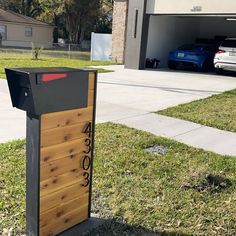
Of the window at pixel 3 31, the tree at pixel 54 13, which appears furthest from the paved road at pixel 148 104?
the tree at pixel 54 13

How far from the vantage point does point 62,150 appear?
10.2 feet

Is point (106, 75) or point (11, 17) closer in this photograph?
point (106, 75)

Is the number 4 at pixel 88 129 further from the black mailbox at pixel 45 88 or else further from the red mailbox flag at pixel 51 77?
the red mailbox flag at pixel 51 77

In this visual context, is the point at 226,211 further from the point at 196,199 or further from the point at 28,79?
the point at 28,79

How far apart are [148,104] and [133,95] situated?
120 cm

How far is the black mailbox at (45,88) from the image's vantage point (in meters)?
2.73

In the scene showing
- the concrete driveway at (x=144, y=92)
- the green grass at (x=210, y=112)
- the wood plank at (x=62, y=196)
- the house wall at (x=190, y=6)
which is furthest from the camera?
the house wall at (x=190, y=6)

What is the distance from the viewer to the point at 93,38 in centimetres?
2247

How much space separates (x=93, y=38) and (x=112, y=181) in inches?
744

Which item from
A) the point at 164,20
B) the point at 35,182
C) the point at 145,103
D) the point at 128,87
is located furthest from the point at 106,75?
the point at 35,182

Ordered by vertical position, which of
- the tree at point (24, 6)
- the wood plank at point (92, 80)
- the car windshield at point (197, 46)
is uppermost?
the tree at point (24, 6)

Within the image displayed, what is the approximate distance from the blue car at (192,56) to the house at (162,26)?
1319 mm

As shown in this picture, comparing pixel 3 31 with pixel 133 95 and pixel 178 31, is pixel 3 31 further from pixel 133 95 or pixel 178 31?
pixel 133 95

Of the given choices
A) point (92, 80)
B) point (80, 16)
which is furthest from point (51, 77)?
point (80, 16)
